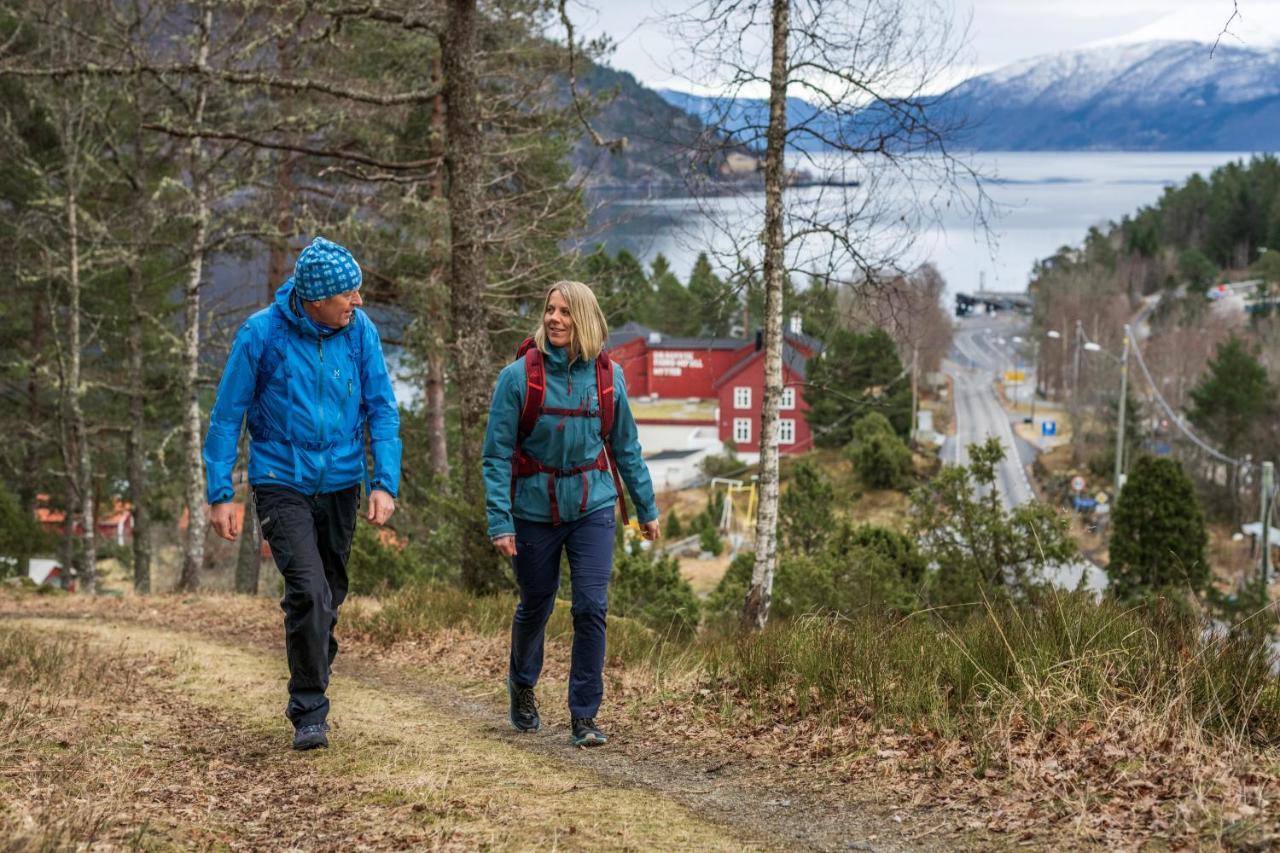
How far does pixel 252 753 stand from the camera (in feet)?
17.5

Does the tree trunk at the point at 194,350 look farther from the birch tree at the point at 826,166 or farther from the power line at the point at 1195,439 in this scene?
the power line at the point at 1195,439

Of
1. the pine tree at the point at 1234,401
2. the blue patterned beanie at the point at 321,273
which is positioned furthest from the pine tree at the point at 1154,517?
the pine tree at the point at 1234,401

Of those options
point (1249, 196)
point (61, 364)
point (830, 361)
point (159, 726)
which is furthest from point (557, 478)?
point (1249, 196)

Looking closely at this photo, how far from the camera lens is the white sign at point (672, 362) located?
83.4 m

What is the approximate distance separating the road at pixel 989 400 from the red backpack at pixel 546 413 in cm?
3021

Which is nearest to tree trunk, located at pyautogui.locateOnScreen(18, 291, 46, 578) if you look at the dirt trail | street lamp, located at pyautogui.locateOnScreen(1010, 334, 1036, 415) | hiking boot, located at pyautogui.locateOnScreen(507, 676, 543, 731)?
the dirt trail

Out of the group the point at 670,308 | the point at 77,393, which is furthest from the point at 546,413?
the point at 670,308

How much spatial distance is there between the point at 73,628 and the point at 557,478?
645 cm

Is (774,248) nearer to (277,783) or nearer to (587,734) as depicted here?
(587,734)

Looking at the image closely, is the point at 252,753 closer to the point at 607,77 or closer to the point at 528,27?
the point at 528,27

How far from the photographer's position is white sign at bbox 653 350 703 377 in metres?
83.4

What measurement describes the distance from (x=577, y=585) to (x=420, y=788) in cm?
130

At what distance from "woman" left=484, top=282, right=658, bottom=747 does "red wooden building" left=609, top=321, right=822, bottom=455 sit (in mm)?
51764

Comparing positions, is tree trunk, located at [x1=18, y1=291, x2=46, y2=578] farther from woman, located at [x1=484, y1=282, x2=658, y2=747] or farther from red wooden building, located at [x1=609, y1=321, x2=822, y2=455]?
red wooden building, located at [x1=609, y1=321, x2=822, y2=455]
